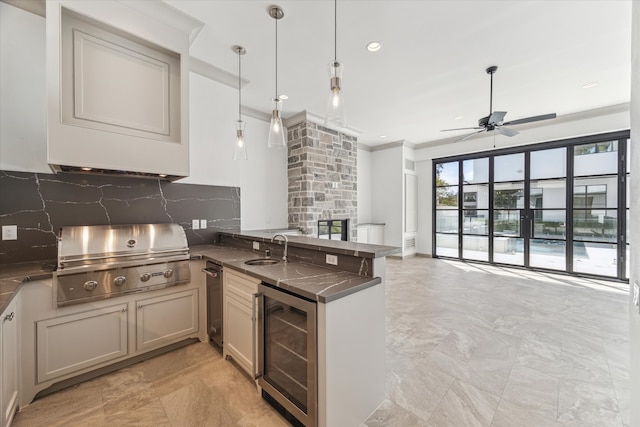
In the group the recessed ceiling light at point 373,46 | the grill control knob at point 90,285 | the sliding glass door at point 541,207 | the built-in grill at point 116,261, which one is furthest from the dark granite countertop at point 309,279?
the sliding glass door at point 541,207

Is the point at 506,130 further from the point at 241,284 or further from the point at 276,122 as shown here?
the point at 241,284

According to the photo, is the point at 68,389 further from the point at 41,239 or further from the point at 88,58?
the point at 88,58

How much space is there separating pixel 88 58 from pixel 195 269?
6.45 ft

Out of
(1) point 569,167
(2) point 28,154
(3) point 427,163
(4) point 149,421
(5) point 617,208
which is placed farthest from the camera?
(3) point 427,163

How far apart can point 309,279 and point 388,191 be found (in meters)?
5.61

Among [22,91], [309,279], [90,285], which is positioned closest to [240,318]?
[309,279]

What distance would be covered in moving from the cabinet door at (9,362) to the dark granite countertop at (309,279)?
1259 mm

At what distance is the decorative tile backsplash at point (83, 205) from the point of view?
Result: 2.23m

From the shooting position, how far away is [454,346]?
8.59 feet

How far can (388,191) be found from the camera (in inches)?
276

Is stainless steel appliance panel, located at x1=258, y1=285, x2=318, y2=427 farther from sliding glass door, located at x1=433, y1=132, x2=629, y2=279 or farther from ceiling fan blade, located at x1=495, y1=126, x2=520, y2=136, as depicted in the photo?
sliding glass door, located at x1=433, y1=132, x2=629, y2=279

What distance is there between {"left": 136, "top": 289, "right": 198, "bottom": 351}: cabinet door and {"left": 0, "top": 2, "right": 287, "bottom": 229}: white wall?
1.40m

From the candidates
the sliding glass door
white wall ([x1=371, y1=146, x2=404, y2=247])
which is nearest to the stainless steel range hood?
white wall ([x1=371, y1=146, x2=404, y2=247])

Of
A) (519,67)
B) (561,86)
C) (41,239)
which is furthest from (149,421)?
(561,86)
